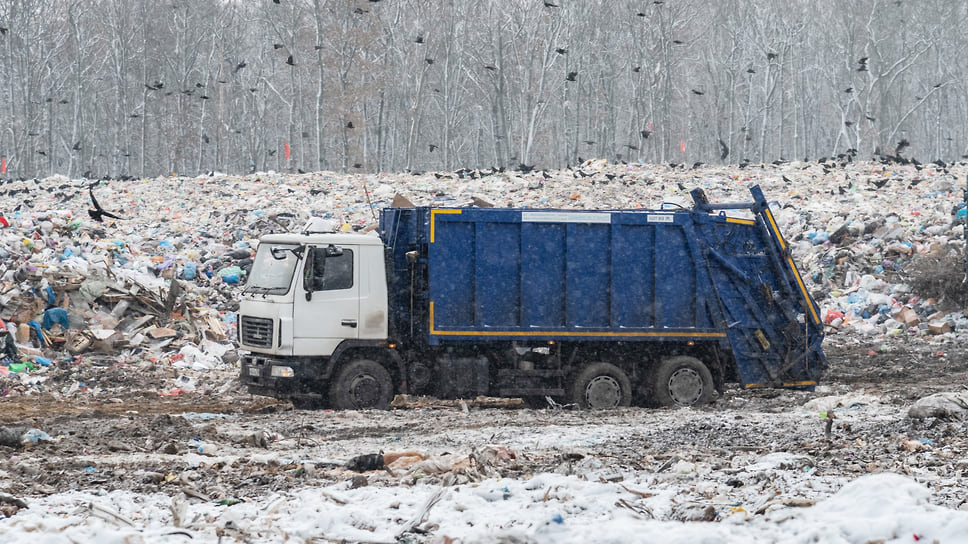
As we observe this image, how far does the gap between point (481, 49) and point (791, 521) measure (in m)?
42.4

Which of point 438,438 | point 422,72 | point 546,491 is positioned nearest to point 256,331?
point 438,438

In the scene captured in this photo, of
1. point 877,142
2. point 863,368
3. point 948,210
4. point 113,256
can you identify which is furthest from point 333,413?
point 877,142

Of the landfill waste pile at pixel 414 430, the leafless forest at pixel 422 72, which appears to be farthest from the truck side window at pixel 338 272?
the leafless forest at pixel 422 72

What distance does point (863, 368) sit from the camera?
15102mm

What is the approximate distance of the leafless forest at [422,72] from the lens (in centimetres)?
4419

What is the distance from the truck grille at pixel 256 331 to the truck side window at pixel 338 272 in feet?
2.59

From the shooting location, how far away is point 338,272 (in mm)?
11531

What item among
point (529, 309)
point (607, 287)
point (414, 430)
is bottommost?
point (414, 430)

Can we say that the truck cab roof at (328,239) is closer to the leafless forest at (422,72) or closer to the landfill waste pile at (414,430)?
the landfill waste pile at (414,430)

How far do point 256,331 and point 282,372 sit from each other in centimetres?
66

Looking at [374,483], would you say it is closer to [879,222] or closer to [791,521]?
[791,521]

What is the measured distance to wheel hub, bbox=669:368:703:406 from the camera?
12.2 m

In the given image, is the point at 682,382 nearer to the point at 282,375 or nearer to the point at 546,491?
the point at 282,375

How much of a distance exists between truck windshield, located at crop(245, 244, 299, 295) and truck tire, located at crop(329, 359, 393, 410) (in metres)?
1.22
